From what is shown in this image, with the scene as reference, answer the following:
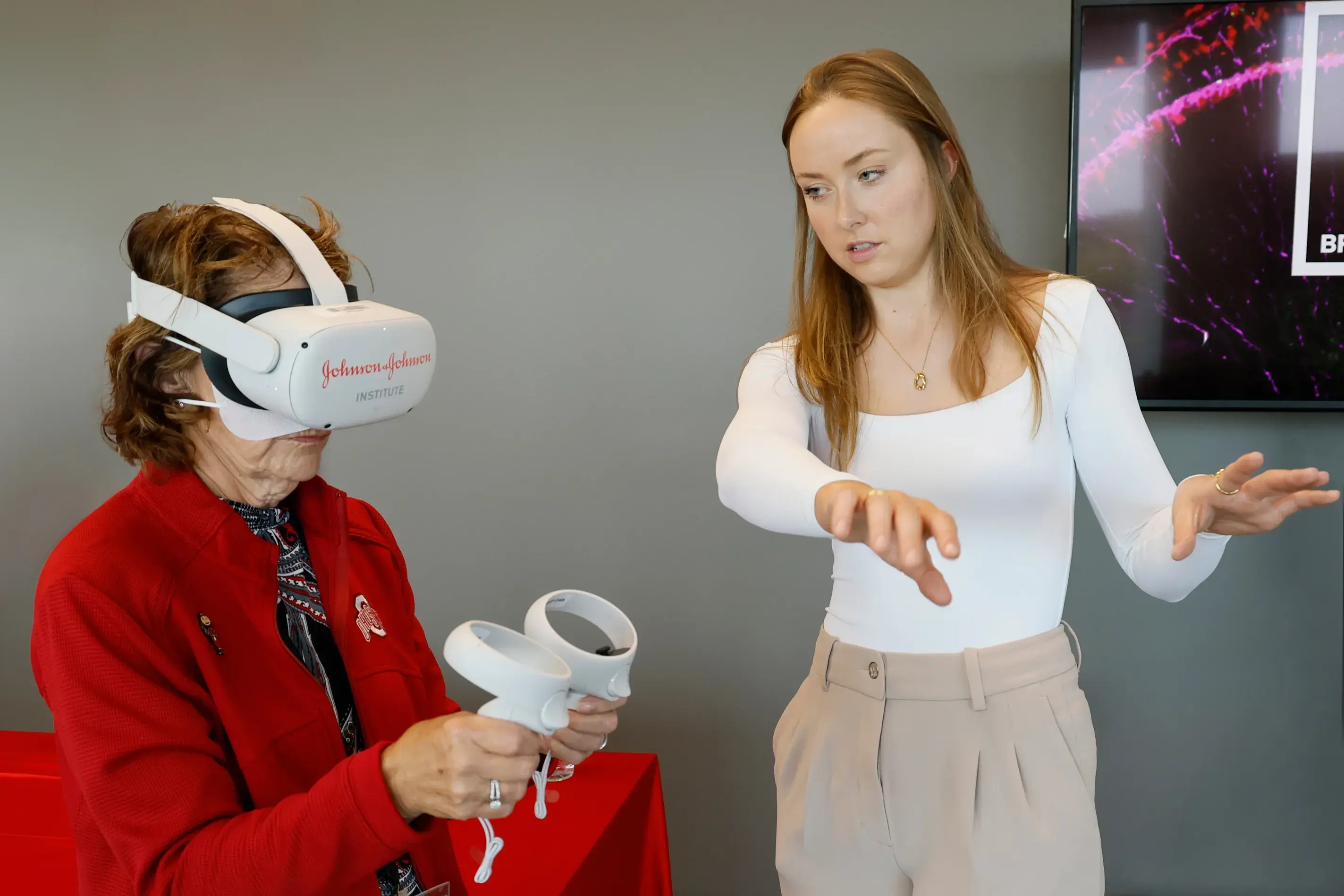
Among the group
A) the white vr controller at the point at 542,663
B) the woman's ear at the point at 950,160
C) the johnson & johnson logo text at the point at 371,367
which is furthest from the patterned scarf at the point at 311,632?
the woman's ear at the point at 950,160

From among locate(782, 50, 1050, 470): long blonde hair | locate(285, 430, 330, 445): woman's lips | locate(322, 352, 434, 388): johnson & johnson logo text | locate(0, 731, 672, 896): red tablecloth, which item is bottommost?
locate(0, 731, 672, 896): red tablecloth

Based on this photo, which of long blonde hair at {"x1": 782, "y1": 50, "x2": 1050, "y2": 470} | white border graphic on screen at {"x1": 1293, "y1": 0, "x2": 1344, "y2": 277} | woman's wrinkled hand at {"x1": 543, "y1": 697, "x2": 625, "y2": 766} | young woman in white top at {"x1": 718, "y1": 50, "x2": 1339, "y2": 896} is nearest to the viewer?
woman's wrinkled hand at {"x1": 543, "y1": 697, "x2": 625, "y2": 766}

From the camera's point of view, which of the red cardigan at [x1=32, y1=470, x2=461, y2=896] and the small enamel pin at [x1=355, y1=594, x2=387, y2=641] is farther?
the small enamel pin at [x1=355, y1=594, x2=387, y2=641]

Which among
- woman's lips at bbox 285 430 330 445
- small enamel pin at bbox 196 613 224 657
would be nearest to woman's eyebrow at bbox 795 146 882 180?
woman's lips at bbox 285 430 330 445

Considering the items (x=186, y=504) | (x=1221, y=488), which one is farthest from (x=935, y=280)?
(x=186, y=504)

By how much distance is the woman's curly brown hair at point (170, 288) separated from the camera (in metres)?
1.25

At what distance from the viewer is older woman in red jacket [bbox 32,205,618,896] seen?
1082mm

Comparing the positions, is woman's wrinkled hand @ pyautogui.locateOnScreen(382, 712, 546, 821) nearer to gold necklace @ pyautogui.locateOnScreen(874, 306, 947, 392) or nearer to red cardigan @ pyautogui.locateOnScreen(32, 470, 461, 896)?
red cardigan @ pyautogui.locateOnScreen(32, 470, 461, 896)

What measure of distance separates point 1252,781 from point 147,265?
2.73 metres

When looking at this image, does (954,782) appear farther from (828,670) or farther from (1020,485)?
(1020,485)

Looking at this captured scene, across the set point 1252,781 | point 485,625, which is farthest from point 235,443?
point 1252,781

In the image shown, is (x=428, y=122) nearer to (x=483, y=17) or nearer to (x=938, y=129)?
(x=483, y=17)

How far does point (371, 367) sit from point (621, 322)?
1755mm

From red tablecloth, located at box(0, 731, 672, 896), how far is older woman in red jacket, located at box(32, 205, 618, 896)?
0.30 meters
